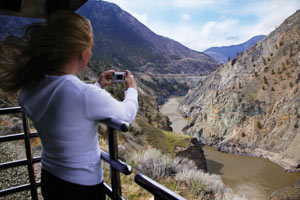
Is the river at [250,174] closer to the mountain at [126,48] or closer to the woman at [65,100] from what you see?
the woman at [65,100]

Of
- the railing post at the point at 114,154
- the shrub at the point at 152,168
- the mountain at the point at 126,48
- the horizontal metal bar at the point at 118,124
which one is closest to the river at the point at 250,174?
the shrub at the point at 152,168

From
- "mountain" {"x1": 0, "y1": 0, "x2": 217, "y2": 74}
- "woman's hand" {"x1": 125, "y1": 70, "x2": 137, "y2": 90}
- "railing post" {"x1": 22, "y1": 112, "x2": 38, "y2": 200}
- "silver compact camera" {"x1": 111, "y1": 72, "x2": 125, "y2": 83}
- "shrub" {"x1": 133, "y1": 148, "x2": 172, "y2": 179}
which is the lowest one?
"shrub" {"x1": 133, "y1": 148, "x2": 172, "y2": 179}

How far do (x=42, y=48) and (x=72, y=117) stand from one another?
34cm

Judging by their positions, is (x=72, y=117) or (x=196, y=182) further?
(x=196, y=182)

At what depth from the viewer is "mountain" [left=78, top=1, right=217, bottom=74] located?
378ft

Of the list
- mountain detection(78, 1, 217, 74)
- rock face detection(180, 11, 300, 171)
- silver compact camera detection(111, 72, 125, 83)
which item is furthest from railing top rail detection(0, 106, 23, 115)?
mountain detection(78, 1, 217, 74)

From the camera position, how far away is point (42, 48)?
3.36 ft

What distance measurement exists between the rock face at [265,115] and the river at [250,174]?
2.91ft

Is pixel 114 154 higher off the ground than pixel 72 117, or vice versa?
pixel 72 117

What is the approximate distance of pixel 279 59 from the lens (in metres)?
26.3

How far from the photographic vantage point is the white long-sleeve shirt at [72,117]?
1.01 m

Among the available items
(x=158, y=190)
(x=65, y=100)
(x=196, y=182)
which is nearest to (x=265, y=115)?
(x=196, y=182)

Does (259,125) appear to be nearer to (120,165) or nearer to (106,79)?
(106,79)

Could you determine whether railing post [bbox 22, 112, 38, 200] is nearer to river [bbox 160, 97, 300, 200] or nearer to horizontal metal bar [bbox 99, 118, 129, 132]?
horizontal metal bar [bbox 99, 118, 129, 132]
